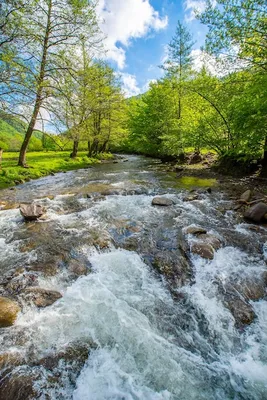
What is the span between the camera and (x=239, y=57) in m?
10.9

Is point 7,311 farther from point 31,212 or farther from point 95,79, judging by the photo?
point 95,79

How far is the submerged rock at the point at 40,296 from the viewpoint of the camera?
4102 millimetres

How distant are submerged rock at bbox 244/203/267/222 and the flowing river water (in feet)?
1.32

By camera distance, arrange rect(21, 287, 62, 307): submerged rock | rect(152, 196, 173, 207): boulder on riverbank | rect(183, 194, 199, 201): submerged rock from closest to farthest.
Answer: rect(21, 287, 62, 307): submerged rock < rect(152, 196, 173, 207): boulder on riverbank < rect(183, 194, 199, 201): submerged rock

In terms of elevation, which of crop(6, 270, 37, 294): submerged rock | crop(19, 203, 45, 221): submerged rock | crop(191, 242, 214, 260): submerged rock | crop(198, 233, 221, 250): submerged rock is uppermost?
crop(19, 203, 45, 221): submerged rock


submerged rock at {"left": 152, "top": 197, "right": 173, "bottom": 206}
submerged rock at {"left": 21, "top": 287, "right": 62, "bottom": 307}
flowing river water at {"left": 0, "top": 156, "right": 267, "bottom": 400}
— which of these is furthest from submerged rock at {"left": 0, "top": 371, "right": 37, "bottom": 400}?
submerged rock at {"left": 152, "top": 197, "right": 173, "bottom": 206}

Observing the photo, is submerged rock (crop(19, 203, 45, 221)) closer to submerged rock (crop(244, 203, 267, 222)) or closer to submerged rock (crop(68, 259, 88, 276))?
submerged rock (crop(68, 259, 88, 276))

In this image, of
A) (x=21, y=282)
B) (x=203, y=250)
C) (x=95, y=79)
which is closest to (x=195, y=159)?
(x=95, y=79)

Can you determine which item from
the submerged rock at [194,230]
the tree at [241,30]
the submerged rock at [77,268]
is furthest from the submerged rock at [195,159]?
the submerged rock at [77,268]

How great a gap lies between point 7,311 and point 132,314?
2216 mm

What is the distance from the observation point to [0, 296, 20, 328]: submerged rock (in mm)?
3627

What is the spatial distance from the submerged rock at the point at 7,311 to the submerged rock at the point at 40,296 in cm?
25

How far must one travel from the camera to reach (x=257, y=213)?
7609 mm

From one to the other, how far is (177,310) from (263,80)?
34.4ft
